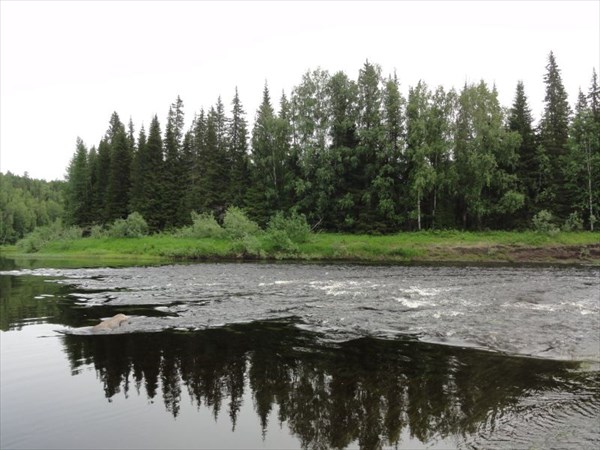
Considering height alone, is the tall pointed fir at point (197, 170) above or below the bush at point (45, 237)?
above

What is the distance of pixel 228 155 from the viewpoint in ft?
254

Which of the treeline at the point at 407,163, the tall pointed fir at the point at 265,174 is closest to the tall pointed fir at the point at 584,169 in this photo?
the treeline at the point at 407,163

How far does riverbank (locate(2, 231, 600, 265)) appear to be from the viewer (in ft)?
142

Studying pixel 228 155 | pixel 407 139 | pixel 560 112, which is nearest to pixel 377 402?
pixel 407 139

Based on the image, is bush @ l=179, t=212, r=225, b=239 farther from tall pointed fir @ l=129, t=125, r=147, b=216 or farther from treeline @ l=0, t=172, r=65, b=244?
treeline @ l=0, t=172, r=65, b=244

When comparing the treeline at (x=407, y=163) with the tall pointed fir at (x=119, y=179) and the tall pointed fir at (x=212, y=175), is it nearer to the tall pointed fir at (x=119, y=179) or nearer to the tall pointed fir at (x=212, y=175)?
the tall pointed fir at (x=212, y=175)

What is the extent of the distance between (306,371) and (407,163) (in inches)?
1947

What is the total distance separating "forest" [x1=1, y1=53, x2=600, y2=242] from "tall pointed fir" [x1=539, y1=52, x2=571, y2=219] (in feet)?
0.59

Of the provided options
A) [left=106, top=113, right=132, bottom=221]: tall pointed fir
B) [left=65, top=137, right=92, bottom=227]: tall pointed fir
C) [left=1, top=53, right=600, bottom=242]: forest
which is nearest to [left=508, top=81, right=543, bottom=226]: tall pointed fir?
[left=1, top=53, right=600, bottom=242]: forest

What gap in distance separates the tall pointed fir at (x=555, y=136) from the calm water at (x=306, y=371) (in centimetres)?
3841

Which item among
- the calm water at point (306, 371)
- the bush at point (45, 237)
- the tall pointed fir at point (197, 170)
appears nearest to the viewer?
the calm water at point (306, 371)

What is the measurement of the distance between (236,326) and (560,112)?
64.4m

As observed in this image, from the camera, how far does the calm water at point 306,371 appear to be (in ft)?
23.6

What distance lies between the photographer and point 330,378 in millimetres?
9773
